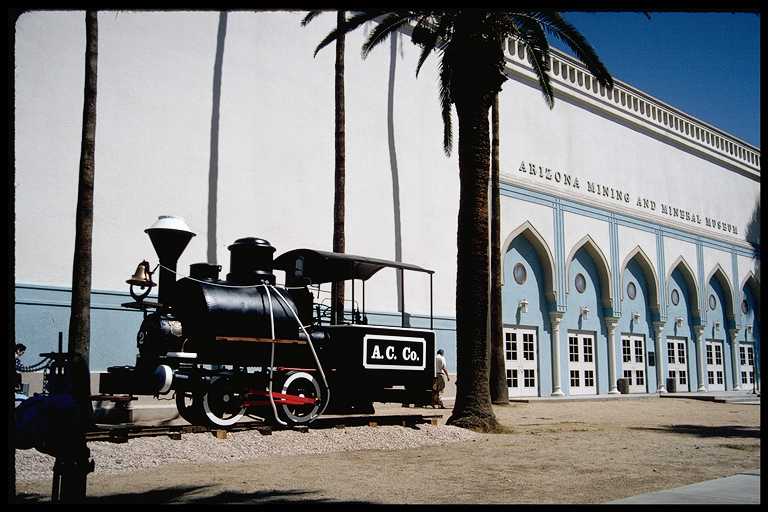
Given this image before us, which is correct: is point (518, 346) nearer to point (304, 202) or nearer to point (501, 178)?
point (501, 178)

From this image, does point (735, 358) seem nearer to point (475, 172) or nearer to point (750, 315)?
point (750, 315)

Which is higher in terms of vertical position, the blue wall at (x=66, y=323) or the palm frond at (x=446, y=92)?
the palm frond at (x=446, y=92)

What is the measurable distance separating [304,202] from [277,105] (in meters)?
2.88

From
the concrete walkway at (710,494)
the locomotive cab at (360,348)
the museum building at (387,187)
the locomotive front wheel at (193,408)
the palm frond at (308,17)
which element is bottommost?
the concrete walkway at (710,494)

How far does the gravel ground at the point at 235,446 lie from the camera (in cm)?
1071

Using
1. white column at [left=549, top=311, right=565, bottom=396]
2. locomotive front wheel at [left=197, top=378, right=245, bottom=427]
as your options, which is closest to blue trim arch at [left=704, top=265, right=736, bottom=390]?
white column at [left=549, top=311, right=565, bottom=396]

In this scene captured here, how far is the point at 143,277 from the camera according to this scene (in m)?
12.2

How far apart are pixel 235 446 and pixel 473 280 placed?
20.0 feet

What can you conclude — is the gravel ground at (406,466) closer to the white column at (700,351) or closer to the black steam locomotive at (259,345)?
the black steam locomotive at (259,345)

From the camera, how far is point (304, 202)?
77.8ft

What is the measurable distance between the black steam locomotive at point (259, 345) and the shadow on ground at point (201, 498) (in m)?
2.88

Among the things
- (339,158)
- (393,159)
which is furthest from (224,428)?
(393,159)

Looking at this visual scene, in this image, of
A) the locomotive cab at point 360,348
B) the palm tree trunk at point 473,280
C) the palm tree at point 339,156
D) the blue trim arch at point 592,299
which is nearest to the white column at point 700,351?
the blue trim arch at point 592,299

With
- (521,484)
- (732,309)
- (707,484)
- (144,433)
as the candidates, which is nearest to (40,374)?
(144,433)
